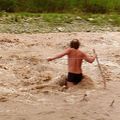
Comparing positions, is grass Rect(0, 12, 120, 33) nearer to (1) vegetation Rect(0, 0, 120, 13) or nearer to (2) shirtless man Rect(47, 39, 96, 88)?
(1) vegetation Rect(0, 0, 120, 13)

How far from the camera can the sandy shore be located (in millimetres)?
10180

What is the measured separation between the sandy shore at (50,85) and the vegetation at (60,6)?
18.2ft

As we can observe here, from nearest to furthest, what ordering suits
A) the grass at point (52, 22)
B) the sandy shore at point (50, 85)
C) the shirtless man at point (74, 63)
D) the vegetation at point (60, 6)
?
the sandy shore at point (50, 85) → the shirtless man at point (74, 63) → the grass at point (52, 22) → the vegetation at point (60, 6)

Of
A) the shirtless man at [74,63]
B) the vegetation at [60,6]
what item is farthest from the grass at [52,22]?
the shirtless man at [74,63]

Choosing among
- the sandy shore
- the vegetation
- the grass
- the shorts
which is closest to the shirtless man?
the shorts

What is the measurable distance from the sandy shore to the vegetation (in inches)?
218

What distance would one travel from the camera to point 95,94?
11.3m

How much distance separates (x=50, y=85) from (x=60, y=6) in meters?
11.5

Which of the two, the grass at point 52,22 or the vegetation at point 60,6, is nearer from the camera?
the grass at point 52,22

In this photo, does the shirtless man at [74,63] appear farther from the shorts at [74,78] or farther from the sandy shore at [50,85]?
the sandy shore at [50,85]

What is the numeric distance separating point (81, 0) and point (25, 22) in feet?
14.2

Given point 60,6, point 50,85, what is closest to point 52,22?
point 60,6

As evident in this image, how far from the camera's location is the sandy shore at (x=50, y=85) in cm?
1018

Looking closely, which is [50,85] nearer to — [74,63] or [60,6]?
[74,63]
